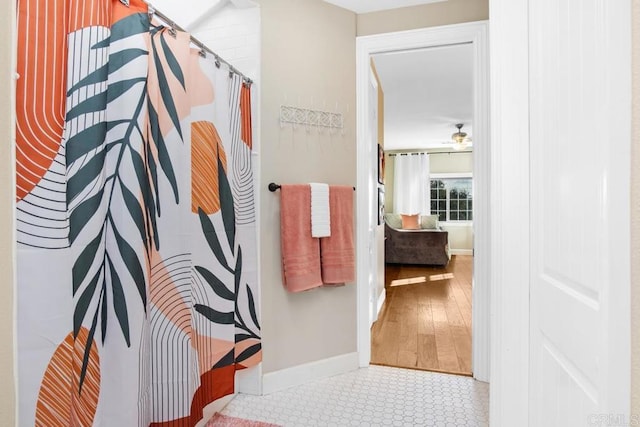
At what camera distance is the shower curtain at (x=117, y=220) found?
946mm

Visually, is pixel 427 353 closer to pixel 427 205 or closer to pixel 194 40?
pixel 194 40

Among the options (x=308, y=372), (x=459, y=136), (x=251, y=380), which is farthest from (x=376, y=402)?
(x=459, y=136)

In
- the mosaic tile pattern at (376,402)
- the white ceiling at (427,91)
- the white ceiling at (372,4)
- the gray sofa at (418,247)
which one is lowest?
the mosaic tile pattern at (376,402)

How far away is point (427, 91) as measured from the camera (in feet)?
14.8

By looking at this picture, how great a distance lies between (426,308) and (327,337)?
1.87 metres

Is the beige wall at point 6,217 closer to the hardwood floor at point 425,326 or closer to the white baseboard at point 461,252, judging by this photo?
the hardwood floor at point 425,326

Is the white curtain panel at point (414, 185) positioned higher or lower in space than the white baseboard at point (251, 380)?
higher

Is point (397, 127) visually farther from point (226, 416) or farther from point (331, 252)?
point (226, 416)

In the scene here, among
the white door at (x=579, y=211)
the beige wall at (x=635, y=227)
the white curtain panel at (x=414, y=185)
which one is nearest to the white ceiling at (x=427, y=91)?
the white curtain panel at (x=414, y=185)

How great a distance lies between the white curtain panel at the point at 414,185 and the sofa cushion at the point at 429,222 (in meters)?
0.46

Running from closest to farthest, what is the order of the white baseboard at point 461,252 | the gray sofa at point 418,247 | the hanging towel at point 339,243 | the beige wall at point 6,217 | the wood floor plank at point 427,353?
the beige wall at point 6,217, the hanging towel at point 339,243, the wood floor plank at point 427,353, the gray sofa at point 418,247, the white baseboard at point 461,252

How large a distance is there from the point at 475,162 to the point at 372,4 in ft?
3.99

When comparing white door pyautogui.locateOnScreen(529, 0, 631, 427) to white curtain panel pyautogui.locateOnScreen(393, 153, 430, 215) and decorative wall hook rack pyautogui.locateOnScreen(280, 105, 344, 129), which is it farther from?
white curtain panel pyautogui.locateOnScreen(393, 153, 430, 215)

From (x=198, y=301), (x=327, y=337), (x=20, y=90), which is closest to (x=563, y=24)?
(x=20, y=90)
